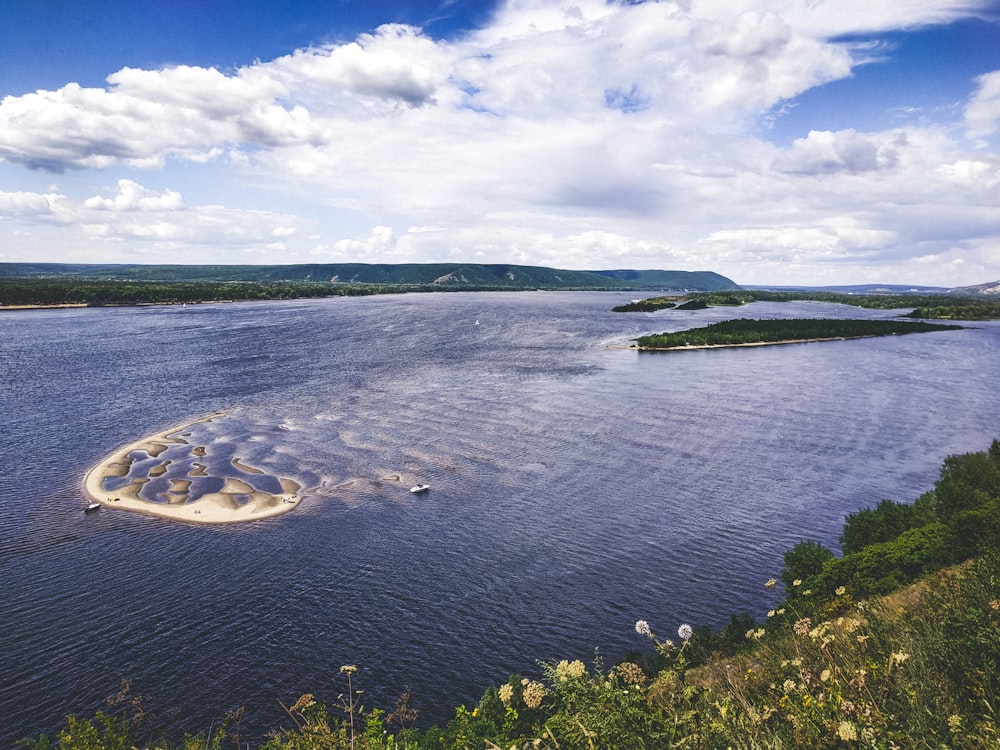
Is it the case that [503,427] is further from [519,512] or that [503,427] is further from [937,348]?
[937,348]

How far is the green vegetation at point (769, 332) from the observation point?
11444cm

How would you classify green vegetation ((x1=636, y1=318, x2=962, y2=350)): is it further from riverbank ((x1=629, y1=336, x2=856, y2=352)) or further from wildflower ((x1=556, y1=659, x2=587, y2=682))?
wildflower ((x1=556, y1=659, x2=587, y2=682))

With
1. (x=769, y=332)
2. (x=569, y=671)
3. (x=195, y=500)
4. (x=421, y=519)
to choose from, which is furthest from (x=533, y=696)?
(x=769, y=332)

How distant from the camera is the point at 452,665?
22.5 meters

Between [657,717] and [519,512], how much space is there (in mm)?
26986

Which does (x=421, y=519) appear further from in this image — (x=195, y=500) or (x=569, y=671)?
(x=569, y=671)

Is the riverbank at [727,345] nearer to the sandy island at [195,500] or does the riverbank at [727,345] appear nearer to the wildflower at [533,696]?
the sandy island at [195,500]

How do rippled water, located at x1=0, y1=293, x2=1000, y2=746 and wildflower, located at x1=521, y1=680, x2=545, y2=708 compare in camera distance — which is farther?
rippled water, located at x1=0, y1=293, x2=1000, y2=746

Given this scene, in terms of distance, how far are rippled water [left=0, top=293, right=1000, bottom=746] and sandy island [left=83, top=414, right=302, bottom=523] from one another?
4.18 ft

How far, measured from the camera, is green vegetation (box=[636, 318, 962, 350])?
114 m

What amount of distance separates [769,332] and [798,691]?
436 ft

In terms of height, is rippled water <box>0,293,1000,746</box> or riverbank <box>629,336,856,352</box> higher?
riverbank <box>629,336,856,352</box>

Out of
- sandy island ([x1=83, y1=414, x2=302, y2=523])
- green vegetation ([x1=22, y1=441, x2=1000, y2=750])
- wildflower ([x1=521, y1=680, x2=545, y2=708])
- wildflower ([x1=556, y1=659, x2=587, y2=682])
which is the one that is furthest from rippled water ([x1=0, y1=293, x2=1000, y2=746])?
wildflower ([x1=556, y1=659, x2=587, y2=682])

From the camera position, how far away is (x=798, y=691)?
9.56 metres
